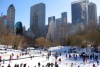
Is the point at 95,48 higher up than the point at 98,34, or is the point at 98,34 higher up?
the point at 98,34

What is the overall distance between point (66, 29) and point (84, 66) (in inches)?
4224

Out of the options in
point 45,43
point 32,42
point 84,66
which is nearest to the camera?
point 84,66

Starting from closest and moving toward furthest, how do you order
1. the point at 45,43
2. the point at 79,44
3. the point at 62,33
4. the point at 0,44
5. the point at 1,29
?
the point at 79,44 < the point at 0,44 < the point at 1,29 < the point at 45,43 < the point at 62,33

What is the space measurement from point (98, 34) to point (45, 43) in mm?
59701

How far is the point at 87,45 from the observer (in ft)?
261

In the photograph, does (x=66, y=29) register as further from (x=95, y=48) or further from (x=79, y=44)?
(x=95, y=48)

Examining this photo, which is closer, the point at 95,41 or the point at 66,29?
the point at 95,41

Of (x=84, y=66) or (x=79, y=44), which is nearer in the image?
(x=84, y=66)

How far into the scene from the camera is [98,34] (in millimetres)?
62625

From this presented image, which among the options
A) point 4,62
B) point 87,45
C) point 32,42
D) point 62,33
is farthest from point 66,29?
point 4,62

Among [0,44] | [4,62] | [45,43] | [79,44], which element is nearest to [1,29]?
[0,44]

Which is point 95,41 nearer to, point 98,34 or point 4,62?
point 98,34

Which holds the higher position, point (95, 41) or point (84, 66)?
point (95, 41)

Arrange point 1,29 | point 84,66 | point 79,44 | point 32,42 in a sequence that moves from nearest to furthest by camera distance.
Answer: point 84,66 → point 79,44 → point 1,29 → point 32,42
